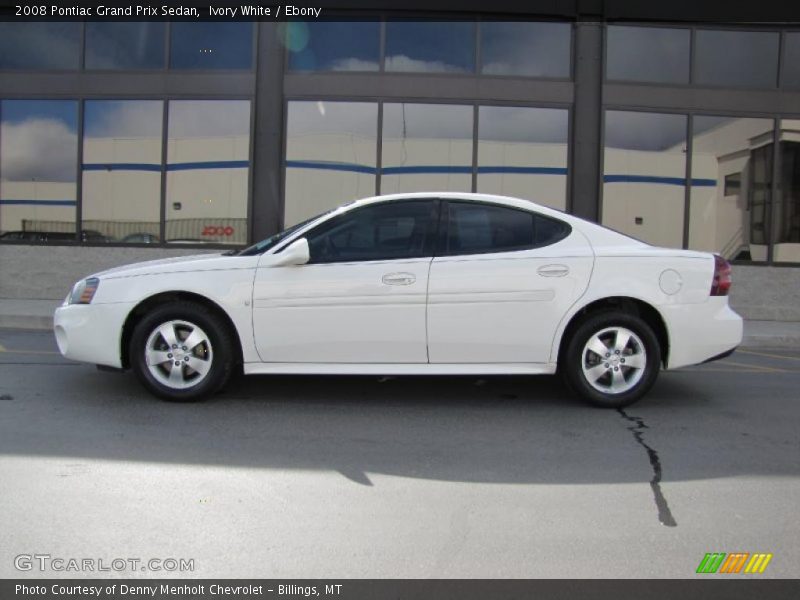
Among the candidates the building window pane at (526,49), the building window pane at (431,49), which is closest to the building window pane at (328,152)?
the building window pane at (431,49)

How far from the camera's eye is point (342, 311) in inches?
205

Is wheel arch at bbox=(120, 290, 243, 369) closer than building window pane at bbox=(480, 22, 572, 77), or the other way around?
Answer: wheel arch at bbox=(120, 290, 243, 369)

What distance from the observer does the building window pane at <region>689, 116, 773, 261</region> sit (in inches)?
518

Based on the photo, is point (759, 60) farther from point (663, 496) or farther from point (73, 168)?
point (73, 168)

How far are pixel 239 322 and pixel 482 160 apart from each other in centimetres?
874

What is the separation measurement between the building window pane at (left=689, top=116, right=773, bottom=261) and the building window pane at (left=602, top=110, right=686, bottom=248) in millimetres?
310

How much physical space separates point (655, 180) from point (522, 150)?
2516 mm

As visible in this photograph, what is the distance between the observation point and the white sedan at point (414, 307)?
5215 millimetres

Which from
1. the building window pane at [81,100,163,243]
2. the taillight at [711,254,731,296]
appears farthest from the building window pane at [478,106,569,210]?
the taillight at [711,254,731,296]

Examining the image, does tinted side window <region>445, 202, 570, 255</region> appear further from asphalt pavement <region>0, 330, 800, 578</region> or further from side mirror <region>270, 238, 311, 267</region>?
asphalt pavement <region>0, 330, 800, 578</region>

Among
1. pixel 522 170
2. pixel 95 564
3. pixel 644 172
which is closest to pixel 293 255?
pixel 95 564

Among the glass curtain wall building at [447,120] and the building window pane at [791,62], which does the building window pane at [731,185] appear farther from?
the building window pane at [791,62]

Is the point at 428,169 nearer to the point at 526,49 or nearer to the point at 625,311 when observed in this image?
the point at 526,49

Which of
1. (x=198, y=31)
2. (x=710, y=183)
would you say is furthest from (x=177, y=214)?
(x=710, y=183)
